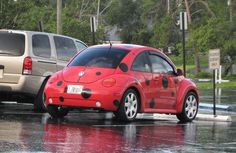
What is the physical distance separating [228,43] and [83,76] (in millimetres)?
36930

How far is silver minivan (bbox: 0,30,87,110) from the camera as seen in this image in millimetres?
14297

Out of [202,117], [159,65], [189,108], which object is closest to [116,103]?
[159,65]

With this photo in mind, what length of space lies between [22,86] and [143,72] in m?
2.83

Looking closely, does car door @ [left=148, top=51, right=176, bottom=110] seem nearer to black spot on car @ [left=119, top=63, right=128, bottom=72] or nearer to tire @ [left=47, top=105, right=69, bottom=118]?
black spot on car @ [left=119, top=63, right=128, bottom=72]

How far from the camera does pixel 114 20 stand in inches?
4129

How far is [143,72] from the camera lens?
1316 cm

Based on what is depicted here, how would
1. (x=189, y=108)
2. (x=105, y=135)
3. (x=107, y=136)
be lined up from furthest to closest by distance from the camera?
1. (x=189, y=108)
2. (x=105, y=135)
3. (x=107, y=136)

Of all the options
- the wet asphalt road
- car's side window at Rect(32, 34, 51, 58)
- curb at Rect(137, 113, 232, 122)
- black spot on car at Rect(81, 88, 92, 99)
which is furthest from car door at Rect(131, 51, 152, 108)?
car's side window at Rect(32, 34, 51, 58)

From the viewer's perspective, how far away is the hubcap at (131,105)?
1245 cm

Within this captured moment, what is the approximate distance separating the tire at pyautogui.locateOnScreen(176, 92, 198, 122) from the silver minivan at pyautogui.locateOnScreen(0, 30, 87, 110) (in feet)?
10.4

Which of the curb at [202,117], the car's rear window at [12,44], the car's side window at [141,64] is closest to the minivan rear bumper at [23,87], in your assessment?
the car's rear window at [12,44]

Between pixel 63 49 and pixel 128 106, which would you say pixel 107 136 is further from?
pixel 63 49

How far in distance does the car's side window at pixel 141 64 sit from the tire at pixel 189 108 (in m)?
1.33

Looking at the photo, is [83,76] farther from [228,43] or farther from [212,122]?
[228,43]
